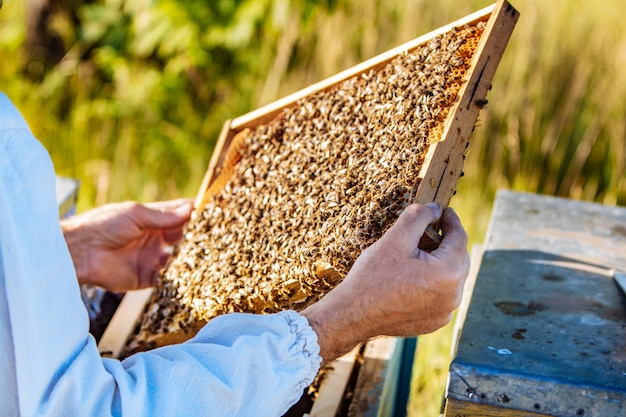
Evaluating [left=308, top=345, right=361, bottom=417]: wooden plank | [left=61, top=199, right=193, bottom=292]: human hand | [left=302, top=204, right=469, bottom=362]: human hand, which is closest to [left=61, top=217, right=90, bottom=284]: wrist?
[left=61, top=199, right=193, bottom=292]: human hand

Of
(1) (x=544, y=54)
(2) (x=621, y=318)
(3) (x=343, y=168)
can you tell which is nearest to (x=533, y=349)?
(2) (x=621, y=318)

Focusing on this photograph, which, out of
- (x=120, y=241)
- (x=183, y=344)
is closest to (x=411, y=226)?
(x=183, y=344)

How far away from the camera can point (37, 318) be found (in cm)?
143

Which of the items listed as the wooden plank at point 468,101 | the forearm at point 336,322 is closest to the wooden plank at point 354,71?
the wooden plank at point 468,101

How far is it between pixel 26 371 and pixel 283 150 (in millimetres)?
1115

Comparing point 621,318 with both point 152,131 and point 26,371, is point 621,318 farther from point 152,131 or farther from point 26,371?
Result: point 152,131

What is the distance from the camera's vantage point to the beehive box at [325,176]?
179 centimetres

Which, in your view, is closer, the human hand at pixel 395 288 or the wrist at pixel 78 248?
the human hand at pixel 395 288

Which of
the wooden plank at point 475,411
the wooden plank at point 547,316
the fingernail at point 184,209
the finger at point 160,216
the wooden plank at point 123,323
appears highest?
the wooden plank at point 547,316

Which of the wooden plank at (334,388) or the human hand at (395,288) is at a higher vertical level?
the human hand at (395,288)

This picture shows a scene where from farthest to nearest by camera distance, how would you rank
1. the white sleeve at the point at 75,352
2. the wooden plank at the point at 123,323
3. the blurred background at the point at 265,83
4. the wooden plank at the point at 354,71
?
the blurred background at the point at 265,83 → the wooden plank at the point at 123,323 → the wooden plank at the point at 354,71 → the white sleeve at the point at 75,352

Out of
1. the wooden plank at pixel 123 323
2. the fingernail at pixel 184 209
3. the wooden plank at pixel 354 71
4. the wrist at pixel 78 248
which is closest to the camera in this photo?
the wooden plank at pixel 354 71

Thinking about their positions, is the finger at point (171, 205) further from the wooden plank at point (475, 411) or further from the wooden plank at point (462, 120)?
the wooden plank at point (475, 411)

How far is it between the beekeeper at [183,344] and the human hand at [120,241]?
987 millimetres
